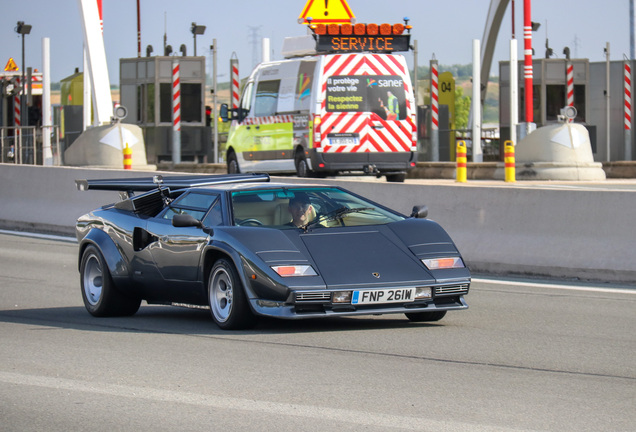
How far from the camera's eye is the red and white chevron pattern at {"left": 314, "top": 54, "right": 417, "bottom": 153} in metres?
21.8

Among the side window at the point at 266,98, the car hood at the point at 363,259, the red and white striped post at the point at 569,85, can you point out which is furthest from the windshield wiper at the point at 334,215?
the red and white striped post at the point at 569,85

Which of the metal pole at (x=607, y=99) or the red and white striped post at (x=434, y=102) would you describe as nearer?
the red and white striped post at (x=434, y=102)

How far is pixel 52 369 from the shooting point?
23.6 feet

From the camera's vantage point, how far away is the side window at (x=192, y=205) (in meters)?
9.44

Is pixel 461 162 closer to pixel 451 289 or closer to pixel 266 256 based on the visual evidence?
pixel 451 289

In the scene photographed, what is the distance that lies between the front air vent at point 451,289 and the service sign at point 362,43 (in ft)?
44.5

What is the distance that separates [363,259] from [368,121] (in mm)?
14137

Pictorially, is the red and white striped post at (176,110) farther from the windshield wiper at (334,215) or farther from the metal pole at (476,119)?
the windshield wiper at (334,215)

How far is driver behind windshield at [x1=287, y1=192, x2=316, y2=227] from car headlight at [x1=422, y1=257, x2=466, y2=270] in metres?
1.01

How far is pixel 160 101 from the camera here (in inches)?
1511

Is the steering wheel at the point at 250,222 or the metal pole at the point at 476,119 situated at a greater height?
the metal pole at the point at 476,119

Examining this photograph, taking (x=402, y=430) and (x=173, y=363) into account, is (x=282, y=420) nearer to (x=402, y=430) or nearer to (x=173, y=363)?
(x=402, y=430)

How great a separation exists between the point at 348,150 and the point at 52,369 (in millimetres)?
15777

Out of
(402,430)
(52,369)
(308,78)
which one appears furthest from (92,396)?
(308,78)
